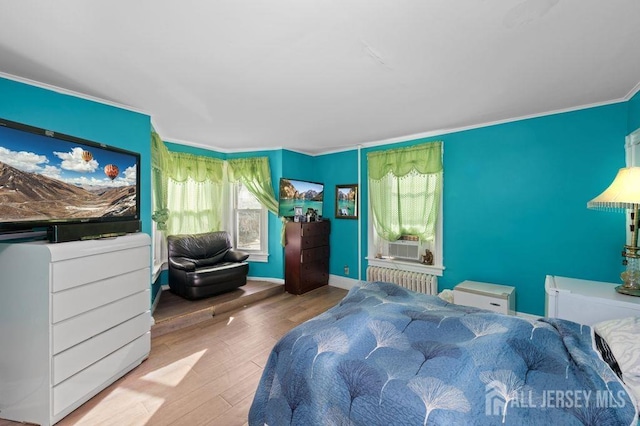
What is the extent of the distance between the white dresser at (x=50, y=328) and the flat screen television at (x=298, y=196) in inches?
103

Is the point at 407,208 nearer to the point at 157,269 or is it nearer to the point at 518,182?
the point at 518,182

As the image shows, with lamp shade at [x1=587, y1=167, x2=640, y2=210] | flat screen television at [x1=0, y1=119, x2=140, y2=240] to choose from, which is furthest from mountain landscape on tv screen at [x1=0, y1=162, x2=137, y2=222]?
lamp shade at [x1=587, y1=167, x2=640, y2=210]

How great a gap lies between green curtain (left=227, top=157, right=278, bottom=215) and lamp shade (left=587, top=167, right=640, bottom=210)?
397cm

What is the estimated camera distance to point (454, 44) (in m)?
1.71

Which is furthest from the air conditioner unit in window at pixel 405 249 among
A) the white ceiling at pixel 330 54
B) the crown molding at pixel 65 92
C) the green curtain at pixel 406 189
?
the crown molding at pixel 65 92

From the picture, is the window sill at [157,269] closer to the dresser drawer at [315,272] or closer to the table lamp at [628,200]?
the dresser drawer at [315,272]

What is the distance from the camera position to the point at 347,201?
4.76 meters

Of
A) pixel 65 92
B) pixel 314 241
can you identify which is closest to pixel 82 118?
pixel 65 92

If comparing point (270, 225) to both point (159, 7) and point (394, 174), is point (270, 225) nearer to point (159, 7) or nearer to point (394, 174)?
point (394, 174)

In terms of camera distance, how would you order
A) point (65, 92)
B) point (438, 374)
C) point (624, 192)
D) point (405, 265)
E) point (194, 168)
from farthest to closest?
point (194, 168)
point (405, 265)
point (65, 92)
point (624, 192)
point (438, 374)

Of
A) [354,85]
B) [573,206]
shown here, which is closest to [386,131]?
[354,85]

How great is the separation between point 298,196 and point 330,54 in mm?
2870

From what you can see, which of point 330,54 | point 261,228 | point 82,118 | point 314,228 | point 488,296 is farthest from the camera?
point 261,228

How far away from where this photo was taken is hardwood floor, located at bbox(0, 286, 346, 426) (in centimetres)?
184
